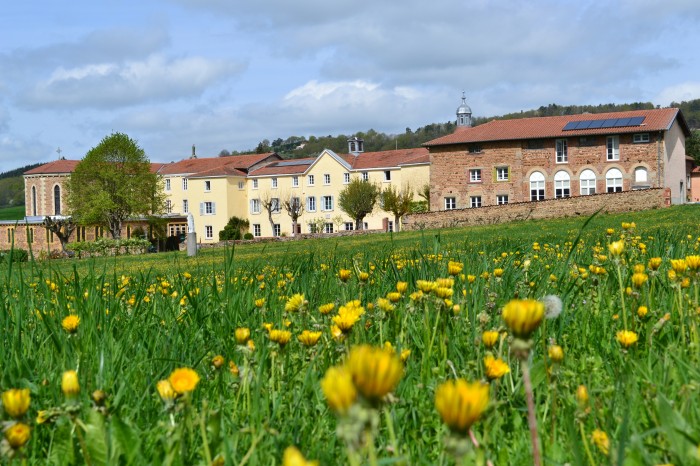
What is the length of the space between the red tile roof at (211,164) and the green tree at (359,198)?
16.1 metres

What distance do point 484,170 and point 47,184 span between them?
5632 cm

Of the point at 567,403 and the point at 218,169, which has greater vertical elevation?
the point at 218,169

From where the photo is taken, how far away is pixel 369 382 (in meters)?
0.69

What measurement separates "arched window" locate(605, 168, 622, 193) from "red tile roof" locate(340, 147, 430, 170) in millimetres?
16651

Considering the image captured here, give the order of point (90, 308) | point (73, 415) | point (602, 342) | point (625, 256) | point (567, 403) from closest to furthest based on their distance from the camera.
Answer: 1. point (73, 415)
2. point (567, 403)
3. point (602, 342)
4. point (90, 308)
5. point (625, 256)

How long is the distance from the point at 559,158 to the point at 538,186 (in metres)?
2.55

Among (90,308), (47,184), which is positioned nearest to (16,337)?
(90,308)

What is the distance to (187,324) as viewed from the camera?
314cm

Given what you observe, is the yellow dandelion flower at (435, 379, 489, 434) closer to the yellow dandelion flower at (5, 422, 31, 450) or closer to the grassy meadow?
the grassy meadow

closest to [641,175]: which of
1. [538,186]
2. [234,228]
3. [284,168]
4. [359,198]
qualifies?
[538,186]

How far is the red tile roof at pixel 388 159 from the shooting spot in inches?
2534

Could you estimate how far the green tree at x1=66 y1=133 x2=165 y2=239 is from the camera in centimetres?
5997

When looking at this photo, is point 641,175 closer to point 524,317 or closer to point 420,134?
point 524,317

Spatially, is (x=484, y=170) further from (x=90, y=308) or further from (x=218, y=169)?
(x=90, y=308)
